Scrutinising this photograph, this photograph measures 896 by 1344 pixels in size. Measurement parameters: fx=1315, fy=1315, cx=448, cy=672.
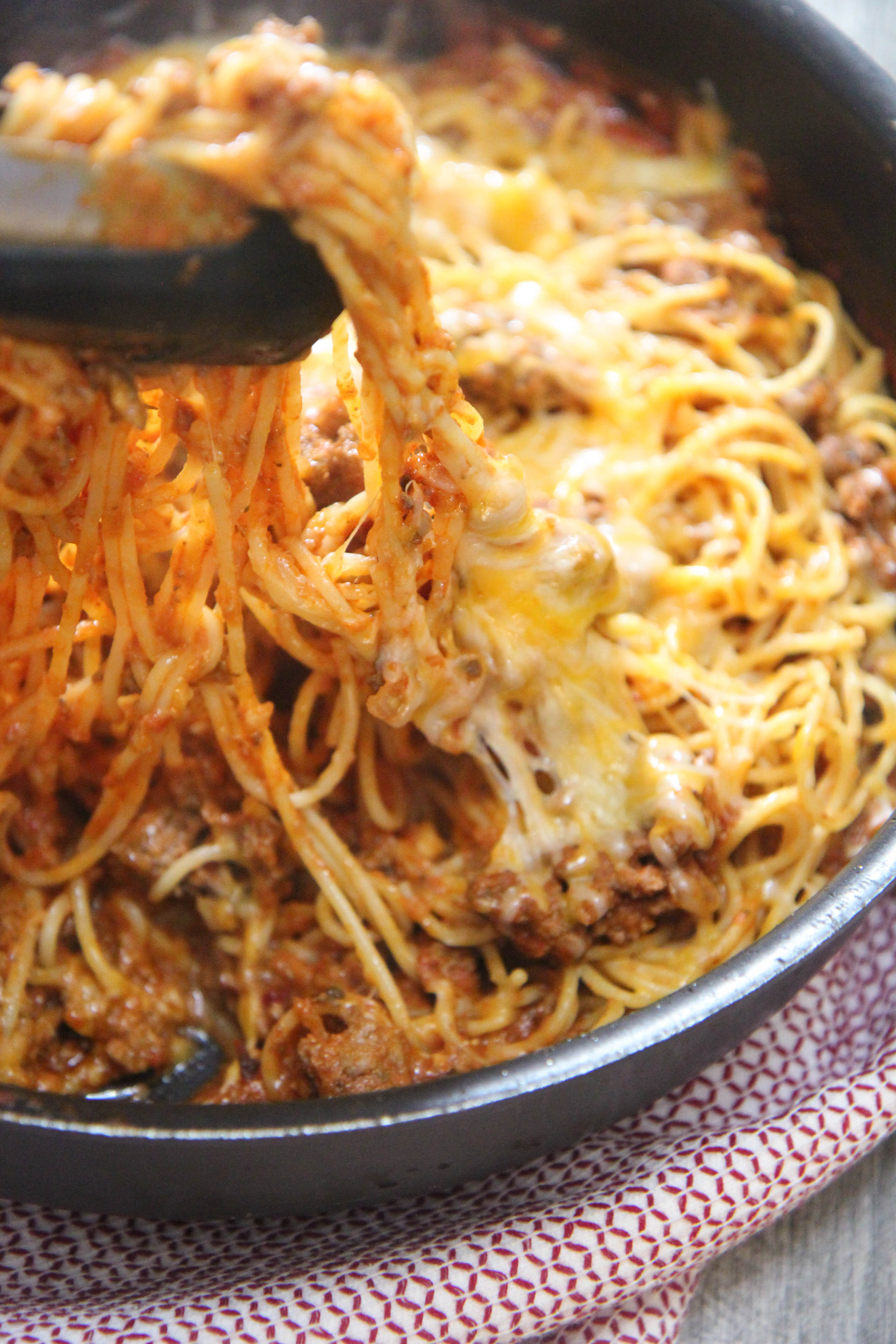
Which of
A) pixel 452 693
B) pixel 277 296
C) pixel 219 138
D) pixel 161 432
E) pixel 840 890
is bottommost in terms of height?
pixel 452 693

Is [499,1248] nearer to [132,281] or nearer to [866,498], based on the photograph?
[132,281]

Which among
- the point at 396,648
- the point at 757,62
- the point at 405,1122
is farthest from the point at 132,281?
the point at 757,62

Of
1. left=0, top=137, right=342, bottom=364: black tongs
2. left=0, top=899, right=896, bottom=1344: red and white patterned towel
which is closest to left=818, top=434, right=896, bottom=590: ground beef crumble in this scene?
left=0, top=899, right=896, bottom=1344: red and white patterned towel

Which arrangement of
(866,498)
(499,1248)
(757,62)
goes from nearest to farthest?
(499,1248)
(866,498)
(757,62)

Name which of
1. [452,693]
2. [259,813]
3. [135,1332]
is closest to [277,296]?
[452,693]

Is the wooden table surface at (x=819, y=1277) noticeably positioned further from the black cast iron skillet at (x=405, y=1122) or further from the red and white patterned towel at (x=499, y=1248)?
the black cast iron skillet at (x=405, y=1122)

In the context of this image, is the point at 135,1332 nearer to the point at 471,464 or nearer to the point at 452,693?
the point at 452,693

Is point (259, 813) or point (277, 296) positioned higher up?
point (277, 296)

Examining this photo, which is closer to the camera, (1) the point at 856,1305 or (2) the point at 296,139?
(2) the point at 296,139
